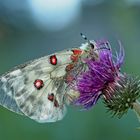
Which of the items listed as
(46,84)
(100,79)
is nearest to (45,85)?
(46,84)

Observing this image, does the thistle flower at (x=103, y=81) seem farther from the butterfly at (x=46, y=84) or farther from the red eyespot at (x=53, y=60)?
the red eyespot at (x=53, y=60)

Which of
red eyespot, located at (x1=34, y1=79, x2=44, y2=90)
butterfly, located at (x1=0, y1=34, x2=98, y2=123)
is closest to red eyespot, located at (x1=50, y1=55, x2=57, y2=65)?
butterfly, located at (x1=0, y1=34, x2=98, y2=123)

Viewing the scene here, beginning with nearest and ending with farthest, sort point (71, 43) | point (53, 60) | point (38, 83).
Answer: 1. point (53, 60)
2. point (38, 83)
3. point (71, 43)

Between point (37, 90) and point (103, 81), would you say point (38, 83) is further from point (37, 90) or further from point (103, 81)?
point (103, 81)

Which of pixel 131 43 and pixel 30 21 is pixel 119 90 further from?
pixel 30 21

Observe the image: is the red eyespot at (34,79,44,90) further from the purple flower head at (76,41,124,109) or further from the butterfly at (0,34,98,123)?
the purple flower head at (76,41,124,109)

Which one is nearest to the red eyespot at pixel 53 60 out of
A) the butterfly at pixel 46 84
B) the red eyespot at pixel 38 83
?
the butterfly at pixel 46 84

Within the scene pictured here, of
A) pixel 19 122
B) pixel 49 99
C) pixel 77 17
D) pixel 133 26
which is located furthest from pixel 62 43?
pixel 49 99

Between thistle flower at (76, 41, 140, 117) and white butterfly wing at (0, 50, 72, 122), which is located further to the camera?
white butterfly wing at (0, 50, 72, 122)

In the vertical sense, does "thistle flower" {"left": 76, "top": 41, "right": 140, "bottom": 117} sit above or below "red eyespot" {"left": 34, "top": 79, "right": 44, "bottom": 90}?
below
